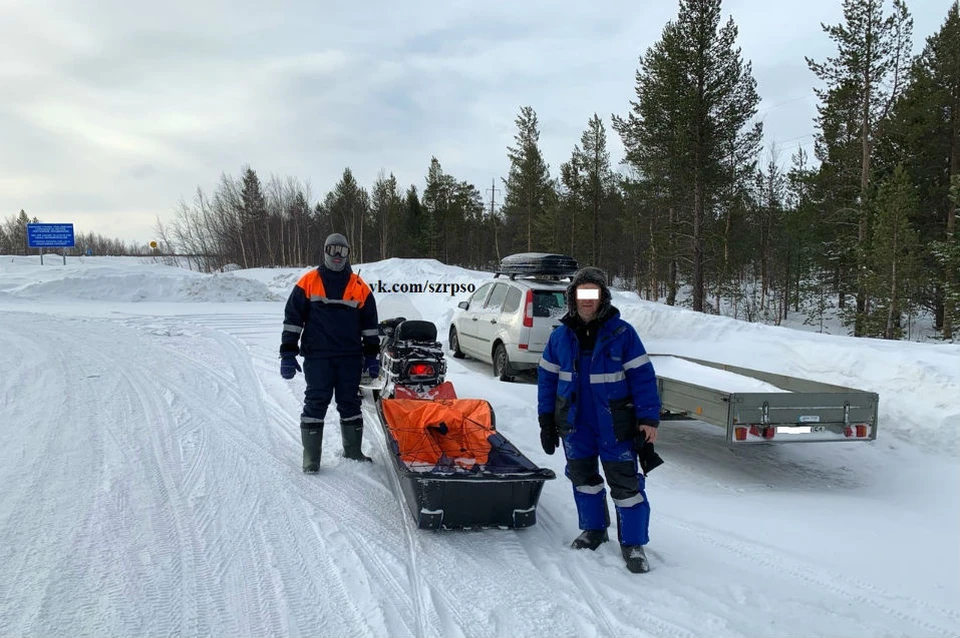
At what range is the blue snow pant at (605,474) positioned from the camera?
3.60 metres

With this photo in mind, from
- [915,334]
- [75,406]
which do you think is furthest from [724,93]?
[75,406]

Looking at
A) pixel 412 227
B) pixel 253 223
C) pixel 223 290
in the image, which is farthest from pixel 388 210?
pixel 223 290

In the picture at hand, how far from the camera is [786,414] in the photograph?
202 inches

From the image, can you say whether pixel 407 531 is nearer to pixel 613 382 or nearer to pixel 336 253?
pixel 613 382

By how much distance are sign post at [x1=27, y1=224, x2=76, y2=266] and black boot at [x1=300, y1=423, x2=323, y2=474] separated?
35654mm

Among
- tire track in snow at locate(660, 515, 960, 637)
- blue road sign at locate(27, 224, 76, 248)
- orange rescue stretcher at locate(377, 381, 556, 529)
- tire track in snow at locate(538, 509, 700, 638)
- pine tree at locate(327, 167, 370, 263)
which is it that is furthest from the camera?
pine tree at locate(327, 167, 370, 263)

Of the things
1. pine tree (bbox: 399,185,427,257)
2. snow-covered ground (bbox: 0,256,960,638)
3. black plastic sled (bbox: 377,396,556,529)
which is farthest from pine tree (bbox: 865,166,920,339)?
pine tree (bbox: 399,185,427,257)

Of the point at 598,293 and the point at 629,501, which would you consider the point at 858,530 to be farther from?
the point at 598,293

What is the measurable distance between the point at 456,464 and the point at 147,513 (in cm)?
214

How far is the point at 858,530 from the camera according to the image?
4.40m

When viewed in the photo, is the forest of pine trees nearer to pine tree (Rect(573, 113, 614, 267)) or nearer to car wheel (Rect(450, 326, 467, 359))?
pine tree (Rect(573, 113, 614, 267))

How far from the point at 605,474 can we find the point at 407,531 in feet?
4.53

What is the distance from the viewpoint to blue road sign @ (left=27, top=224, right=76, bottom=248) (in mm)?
33031

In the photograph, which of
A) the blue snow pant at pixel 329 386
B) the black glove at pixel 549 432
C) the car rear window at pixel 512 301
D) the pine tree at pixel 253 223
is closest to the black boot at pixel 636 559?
the black glove at pixel 549 432
